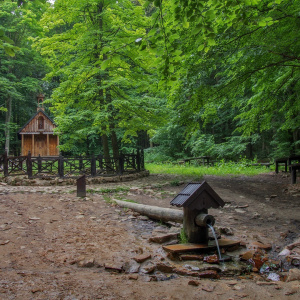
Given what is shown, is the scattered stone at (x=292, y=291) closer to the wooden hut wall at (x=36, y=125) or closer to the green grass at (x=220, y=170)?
the green grass at (x=220, y=170)

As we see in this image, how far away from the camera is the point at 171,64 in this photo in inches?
126

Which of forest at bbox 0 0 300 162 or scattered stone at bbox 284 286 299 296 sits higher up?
forest at bbox 0 0 300 162

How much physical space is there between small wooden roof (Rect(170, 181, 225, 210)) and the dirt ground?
785mm

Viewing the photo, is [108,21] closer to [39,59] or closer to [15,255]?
[15,255]

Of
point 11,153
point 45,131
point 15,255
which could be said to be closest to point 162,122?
point 15,255

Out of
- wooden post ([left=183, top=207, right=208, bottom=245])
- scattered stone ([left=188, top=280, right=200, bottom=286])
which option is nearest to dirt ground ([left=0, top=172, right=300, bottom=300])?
scattered stone ([left=188, top=280, right=200, bottom=286])

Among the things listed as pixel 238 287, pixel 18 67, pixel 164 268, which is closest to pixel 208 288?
pixel 238 287

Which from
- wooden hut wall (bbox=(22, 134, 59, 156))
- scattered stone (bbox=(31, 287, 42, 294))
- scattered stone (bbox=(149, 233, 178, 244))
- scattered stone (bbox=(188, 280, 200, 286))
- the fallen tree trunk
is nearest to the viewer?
scattered stone (bbox=(31, 287, 42, 294))

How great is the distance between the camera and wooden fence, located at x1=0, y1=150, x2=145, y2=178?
12.8m

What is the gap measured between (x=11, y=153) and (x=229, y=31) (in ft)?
97.5

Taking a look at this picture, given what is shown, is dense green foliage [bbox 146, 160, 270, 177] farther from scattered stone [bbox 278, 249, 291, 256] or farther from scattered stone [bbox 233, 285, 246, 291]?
scattered stone [bbox 233, 285, 246, 291]

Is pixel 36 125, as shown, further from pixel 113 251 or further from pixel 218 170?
pixel 113 251

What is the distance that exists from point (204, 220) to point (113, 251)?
143 centimetres

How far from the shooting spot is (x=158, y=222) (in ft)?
19.6
